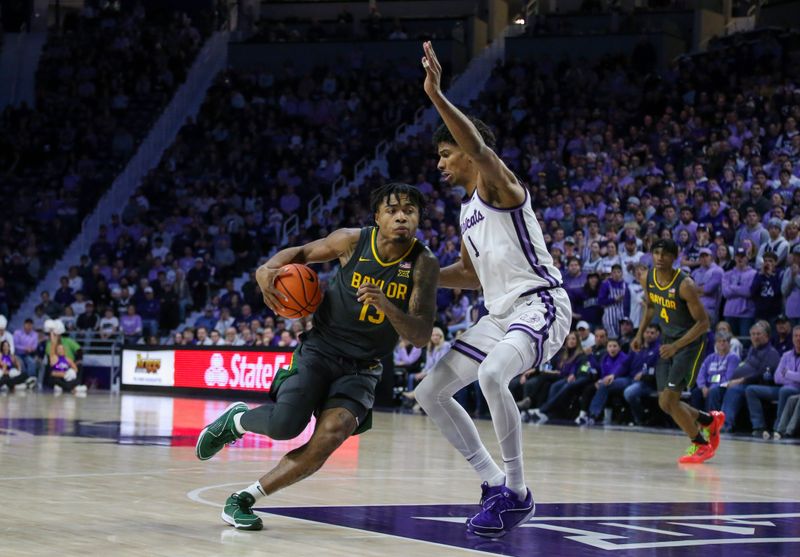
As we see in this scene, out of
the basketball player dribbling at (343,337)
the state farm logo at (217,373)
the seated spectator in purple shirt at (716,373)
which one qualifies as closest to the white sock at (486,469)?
the basketball player dribbling at (343,337)

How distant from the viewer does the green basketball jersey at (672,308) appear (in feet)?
36.2

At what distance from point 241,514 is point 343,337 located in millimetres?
1013

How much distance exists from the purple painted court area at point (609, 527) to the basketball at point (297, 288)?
105cm

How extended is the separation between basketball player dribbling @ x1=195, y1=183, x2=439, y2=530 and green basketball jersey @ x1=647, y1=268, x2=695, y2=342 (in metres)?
5.24

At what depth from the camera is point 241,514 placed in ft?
19.1

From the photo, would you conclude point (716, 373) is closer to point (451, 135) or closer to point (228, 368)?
point (228, 368)

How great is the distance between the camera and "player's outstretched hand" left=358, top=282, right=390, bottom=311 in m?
5.72

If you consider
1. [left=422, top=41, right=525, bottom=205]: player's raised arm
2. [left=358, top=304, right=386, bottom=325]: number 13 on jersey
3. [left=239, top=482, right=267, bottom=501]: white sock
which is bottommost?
[left=239, top=482, right=267, bottom=501]: white sock

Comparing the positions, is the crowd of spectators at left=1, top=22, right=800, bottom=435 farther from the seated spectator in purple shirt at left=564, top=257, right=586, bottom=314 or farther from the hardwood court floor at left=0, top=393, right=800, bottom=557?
the hardwood court floor at left=0, top=393, right=800, bottom=557

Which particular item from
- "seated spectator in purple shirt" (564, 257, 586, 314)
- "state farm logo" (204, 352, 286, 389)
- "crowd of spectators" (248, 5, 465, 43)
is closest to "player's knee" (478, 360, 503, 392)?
"seated spectator in purple shirt" (564, 257, 586, 314)

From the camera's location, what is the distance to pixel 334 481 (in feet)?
27.1

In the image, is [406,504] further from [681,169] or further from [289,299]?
[681,169]

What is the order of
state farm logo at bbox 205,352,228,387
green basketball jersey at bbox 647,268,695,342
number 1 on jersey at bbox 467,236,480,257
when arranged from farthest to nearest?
state farm logo at bbox 205,352,228,387 → green basketball jersey at bbox 647,268,695,342 → number 1 on jersey at bbox 467,236,480,257

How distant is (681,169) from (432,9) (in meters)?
14.0
